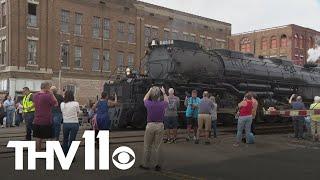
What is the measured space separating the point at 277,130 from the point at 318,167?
11.1 metres

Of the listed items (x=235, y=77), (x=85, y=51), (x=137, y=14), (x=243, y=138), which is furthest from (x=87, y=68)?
(x=243, y=138)

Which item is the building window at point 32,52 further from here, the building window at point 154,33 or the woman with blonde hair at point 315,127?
the woman with blonde hair at point 315,127

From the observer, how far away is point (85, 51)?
152 feet

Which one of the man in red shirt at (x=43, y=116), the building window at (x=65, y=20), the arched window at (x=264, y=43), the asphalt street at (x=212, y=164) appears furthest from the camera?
the arched window at (x=264, y=43)

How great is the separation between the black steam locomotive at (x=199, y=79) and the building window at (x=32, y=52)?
2170 centimetres

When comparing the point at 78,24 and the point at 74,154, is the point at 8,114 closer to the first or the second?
the point at 74,154

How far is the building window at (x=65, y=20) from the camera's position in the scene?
4434cm

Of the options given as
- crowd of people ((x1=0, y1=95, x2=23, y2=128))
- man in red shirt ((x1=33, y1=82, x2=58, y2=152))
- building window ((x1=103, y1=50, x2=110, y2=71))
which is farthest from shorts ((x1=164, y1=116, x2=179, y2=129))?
building window ((x1=103, y1=50, x2=110, y2=71))

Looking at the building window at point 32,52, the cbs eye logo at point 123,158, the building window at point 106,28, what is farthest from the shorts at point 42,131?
the building window at point 106,28

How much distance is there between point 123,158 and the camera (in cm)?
1148

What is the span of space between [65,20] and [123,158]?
1377 inches

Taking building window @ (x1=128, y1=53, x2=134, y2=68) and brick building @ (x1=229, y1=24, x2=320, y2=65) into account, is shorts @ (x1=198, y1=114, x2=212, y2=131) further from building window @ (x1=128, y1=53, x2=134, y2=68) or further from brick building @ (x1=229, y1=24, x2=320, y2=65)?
brick building @ (x1=229, y1=24, x2=320, y2=65)

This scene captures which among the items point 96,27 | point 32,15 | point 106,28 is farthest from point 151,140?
point 106,28

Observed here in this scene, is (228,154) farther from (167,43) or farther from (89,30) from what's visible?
(89,30)
